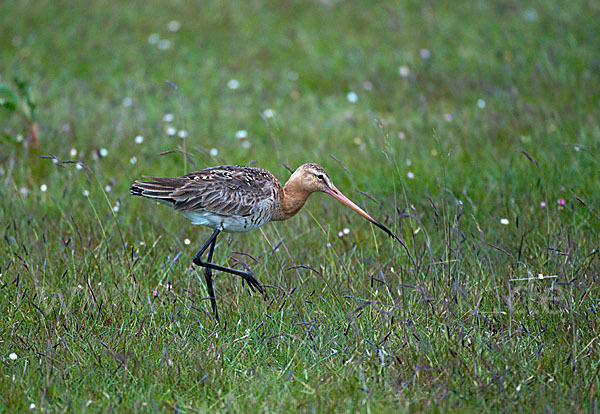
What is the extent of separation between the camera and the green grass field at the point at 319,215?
3664 mm

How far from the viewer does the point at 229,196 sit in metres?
4.44

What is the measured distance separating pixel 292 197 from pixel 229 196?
50 centimetres

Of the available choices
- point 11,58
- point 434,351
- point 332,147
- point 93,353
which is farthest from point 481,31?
point 93,353

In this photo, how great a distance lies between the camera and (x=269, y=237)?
5414 mm

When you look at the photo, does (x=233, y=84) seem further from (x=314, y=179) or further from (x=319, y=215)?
(x=314, y=179)

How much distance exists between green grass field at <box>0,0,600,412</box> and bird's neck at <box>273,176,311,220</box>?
0.36 meters

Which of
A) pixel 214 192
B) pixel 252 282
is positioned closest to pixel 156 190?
pixel 214 192

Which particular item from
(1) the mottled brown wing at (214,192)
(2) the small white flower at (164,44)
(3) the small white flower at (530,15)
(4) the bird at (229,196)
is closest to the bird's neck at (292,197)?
(4) the bird at (229,196)

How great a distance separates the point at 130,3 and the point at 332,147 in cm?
568

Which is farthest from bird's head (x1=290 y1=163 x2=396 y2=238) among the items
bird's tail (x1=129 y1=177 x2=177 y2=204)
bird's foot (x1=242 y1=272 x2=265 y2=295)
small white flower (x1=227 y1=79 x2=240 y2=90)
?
small white flower (x1=227 y1=79 x2=240 y2=90)

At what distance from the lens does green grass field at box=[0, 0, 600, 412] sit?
3.66m

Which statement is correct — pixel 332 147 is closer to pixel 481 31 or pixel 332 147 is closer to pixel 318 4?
pixel 481 31

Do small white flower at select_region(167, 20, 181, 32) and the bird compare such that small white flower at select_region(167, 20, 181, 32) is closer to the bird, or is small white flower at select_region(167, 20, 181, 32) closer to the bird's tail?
the bird

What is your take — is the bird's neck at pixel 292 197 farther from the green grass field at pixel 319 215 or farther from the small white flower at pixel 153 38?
the small white flower at pixel 153 38
